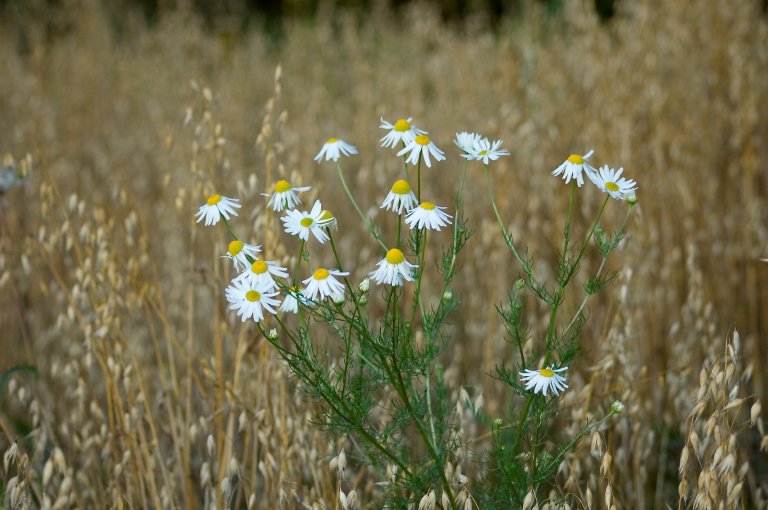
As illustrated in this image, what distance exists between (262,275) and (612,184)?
558mm

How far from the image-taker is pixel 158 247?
2973 millimetres

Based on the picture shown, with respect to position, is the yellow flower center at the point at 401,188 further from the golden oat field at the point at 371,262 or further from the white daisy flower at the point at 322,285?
the golden oat field at the point at 371,262

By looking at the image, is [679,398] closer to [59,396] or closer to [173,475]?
[173,475]

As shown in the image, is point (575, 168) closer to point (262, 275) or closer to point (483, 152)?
point (483, 152)

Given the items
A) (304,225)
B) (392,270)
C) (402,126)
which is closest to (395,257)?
(392,270)

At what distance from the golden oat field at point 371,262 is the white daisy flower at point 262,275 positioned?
13.0 inches

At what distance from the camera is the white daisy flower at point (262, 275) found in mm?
1106

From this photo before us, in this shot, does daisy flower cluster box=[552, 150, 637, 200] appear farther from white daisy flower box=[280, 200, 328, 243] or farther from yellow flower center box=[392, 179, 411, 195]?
white daisy flower box=[280, 200, 328, 243]

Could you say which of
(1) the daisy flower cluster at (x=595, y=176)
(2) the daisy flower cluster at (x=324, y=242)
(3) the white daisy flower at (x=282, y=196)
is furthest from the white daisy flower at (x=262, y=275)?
(1) the daisy flower cluster at (x=595, y=176)

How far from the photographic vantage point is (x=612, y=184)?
1224 millimetres

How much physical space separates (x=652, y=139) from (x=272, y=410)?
70.5 inches

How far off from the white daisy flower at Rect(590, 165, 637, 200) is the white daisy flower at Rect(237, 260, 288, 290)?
0.49 meters

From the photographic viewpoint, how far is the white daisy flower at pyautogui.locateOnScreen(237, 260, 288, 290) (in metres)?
1.11

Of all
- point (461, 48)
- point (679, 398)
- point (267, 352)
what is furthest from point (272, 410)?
point (461, 48)
